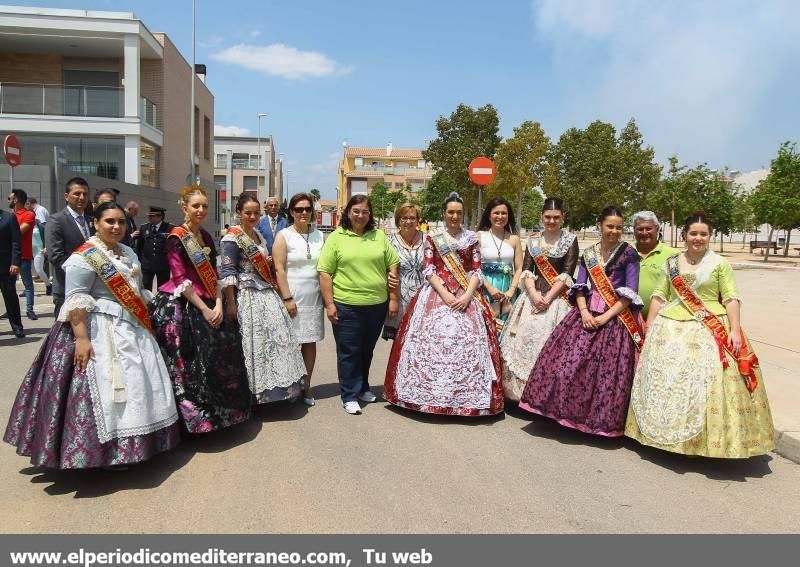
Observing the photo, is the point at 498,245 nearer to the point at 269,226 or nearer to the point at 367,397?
the point at 367,397

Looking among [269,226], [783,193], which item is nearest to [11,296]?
[269,226]

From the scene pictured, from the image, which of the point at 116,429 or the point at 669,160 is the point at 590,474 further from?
the point at 669,160

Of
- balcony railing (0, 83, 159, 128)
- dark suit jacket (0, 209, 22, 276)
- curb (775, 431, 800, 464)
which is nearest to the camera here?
curb (775, 431, 800, 464)

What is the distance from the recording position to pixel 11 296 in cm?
763

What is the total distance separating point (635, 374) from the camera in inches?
177

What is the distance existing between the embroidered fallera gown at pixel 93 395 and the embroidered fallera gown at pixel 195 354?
31 cm

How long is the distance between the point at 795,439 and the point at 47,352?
4.98 metres

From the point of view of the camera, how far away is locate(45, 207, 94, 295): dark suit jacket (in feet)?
18.8

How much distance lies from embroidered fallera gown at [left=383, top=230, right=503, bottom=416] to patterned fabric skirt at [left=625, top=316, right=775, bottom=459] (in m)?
1.17

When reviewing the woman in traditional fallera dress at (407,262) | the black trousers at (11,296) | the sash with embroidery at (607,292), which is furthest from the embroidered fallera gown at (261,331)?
the black trousers at (11,296)

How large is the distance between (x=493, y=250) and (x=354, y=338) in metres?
1.49

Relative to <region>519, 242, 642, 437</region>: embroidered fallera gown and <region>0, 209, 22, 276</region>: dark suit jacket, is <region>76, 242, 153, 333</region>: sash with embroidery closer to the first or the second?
<region>519, 242, 642, 437</region>: embroidered fallera gown

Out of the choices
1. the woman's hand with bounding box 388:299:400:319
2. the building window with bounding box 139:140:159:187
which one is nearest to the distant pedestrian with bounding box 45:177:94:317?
the woman's hand with bounding box 388:299:400:319

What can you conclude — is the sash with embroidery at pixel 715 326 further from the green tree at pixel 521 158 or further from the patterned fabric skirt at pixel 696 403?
the green tree at pixel 521 158
